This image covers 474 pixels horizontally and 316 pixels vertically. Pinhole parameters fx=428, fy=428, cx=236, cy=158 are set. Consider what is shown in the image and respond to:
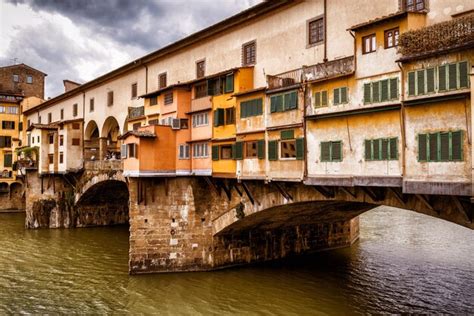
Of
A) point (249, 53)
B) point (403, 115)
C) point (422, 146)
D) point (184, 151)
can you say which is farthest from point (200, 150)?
point (422, 146)

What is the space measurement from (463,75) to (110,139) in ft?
117

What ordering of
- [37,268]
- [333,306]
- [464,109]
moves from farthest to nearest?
[37,268] < [333,306] < [464,109]

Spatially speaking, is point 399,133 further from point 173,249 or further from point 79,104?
point 79,104

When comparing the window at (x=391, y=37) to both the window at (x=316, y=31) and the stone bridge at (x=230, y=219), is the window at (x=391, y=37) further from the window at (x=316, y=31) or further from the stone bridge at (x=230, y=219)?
the stone bridge at (x=230, y=219)

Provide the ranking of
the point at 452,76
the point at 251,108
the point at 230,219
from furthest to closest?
1. the point at 230,219
2. the point at 251,108
3. the point at 452,76

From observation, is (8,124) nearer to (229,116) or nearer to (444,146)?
(229,116)

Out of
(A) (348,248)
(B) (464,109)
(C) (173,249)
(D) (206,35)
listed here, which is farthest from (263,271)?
(B) (464,109)

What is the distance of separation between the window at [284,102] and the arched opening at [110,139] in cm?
2298

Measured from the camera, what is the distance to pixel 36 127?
147 ft

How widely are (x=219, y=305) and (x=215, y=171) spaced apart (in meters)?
7.04

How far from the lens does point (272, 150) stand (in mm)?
19844

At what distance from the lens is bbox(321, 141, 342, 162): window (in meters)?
16.8

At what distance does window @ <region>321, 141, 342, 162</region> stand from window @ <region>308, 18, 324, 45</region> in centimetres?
534

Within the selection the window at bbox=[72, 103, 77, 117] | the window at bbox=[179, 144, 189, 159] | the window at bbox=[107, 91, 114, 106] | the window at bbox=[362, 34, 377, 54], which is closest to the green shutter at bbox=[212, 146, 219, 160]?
the window at bbox=[179, 144, 189, 159]
